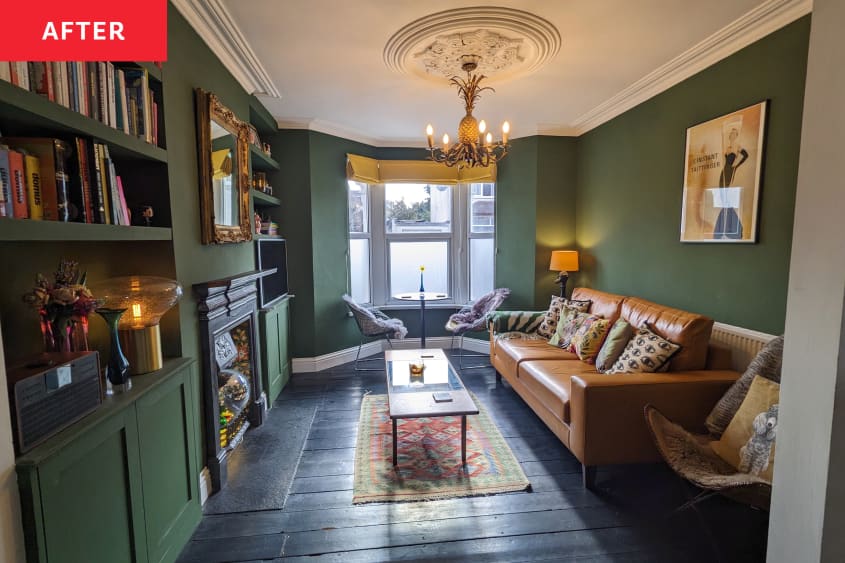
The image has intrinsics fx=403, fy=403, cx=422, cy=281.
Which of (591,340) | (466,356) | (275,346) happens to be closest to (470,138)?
(591,340)

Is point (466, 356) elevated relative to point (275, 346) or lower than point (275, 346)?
lower

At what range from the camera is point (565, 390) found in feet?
8.55

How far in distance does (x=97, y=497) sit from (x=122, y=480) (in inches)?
5.5

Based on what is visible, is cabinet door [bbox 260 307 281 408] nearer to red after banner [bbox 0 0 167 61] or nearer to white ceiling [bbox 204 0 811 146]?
white ceiling [bbox 204 0 811 146]

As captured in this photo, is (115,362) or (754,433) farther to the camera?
(754,433)

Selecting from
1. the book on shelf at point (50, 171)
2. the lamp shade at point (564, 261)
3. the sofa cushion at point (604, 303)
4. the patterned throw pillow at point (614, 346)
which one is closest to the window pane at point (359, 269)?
the lamp shade at point (564, 261)

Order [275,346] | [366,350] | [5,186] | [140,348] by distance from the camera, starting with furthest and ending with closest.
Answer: [366,350]
[275,346]
[140,348]
[5,186]

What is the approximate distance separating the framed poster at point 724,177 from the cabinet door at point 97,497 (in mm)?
3369

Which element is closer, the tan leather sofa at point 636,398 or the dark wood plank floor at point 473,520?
the dark wood plank floor at point 473,520

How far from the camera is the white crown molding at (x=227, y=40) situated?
6.86 feet

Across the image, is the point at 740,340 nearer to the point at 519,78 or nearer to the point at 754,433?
the point at 754,433

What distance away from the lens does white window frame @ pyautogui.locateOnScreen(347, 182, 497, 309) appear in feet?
16.9

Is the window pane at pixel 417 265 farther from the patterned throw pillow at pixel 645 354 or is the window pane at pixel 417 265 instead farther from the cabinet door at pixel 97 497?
the cabinet door at pixel 97 497

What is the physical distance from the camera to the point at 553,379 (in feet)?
9.20
